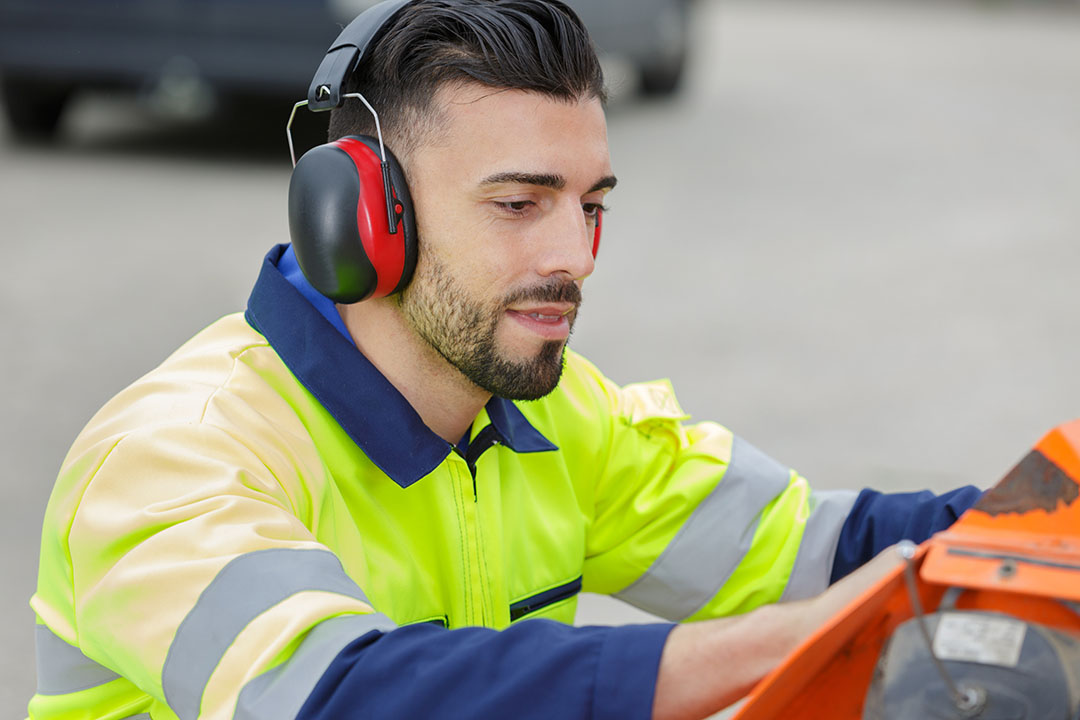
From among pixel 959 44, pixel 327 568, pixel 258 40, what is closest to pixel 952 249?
pixel 258 40

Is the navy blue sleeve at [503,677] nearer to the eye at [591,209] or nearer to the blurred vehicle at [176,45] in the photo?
the eye at [591,209]

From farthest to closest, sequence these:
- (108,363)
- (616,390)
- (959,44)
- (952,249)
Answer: (959,44), (952,249), (108,363), (616,390)

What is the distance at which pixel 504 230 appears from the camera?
1774mm

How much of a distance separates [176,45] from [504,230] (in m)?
5.95

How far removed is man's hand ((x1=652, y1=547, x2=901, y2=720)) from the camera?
47.3 inches

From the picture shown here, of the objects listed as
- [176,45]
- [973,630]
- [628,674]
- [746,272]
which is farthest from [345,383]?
[176,45]

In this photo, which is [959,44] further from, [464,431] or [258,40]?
[464,431]

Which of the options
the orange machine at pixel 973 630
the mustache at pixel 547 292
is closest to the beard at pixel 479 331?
the mustache at pixel 547 292

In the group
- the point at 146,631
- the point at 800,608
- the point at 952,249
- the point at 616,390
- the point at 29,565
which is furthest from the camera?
the point at 952,249

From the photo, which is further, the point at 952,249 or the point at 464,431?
the point at 952,249

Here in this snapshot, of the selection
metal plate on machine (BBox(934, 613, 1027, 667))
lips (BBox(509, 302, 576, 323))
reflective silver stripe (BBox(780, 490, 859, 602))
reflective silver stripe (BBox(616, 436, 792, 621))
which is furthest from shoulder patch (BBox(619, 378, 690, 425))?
metal plate on machine (BBox(934, 613, 1027, 667))

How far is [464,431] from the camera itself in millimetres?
1944

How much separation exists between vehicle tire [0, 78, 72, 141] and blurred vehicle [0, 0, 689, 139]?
0.24m

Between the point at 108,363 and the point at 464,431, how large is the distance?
3.26 metres
